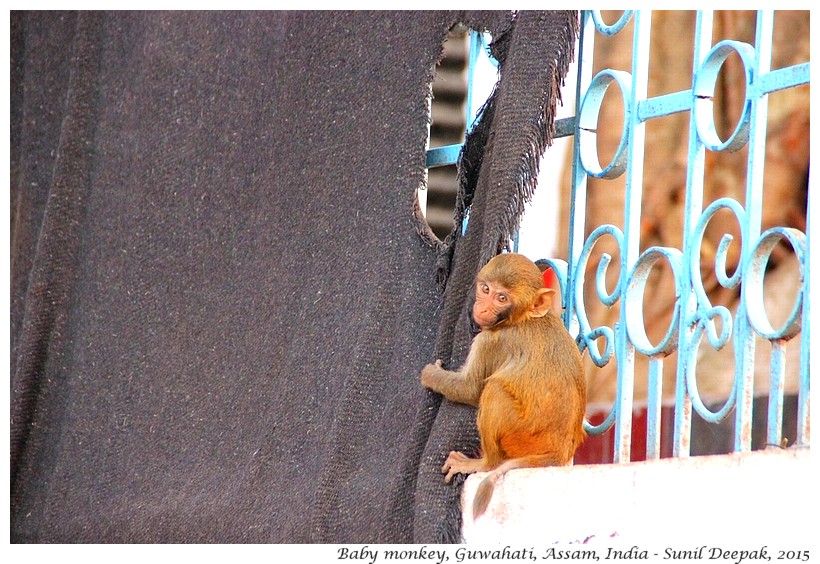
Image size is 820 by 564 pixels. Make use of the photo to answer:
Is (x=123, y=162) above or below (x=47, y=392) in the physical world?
above

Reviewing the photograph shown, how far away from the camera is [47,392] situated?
2.56 m

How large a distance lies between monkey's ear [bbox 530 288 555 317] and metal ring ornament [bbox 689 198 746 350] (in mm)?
308

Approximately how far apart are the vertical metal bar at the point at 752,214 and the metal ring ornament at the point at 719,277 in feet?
0.05

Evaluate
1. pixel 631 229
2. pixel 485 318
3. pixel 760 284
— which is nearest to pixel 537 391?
pixel 485 318

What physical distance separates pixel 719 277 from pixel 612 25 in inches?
18.2

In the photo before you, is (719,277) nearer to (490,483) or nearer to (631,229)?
(631,229)

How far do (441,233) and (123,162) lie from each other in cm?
83

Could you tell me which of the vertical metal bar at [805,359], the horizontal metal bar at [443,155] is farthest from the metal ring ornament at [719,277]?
the horizontal metal bar at [443,155]

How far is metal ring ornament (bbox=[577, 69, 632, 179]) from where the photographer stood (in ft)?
5.86

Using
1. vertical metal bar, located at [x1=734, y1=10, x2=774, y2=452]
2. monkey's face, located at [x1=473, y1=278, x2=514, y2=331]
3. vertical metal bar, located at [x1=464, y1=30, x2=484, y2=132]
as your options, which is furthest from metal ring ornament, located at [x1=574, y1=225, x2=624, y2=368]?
vertical metal bar, located at [x1=464, y1=30, x2=484, y2=132]

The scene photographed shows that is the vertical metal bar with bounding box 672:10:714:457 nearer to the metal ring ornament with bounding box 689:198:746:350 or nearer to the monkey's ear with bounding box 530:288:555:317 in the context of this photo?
the metal ring ornament with bounding box 689:198:746:350

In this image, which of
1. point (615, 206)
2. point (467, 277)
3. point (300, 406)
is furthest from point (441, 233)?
point (615, 206)

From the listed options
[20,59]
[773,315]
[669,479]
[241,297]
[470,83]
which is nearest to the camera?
[669,479]

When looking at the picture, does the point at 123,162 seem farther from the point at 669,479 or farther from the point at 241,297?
the point at 669,479
